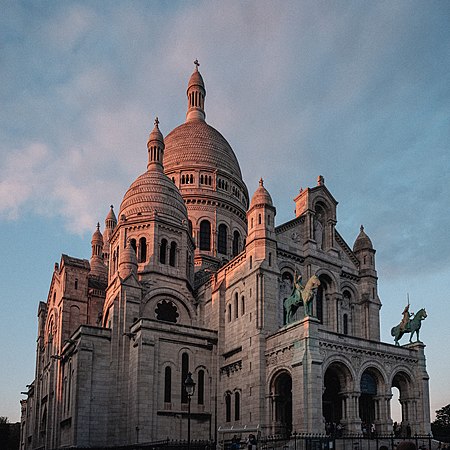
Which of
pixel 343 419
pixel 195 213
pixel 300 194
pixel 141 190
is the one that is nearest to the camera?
pixel 343 419

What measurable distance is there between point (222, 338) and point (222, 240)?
1988 cm

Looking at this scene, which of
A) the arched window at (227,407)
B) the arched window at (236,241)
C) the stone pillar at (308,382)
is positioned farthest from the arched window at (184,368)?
the arched window at (236,241)

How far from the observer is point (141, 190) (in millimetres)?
54906

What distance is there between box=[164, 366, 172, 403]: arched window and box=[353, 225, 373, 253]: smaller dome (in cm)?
2003

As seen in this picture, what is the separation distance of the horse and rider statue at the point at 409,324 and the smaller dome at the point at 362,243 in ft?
29.5

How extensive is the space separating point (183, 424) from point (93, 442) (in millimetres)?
6498

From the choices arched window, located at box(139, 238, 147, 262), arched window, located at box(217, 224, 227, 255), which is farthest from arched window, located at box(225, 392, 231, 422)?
arched window, located at box(217, 224, 227, 255)

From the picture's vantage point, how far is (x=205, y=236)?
213 ft

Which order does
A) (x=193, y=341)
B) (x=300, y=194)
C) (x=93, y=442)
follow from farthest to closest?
(x=300, y=194)
(x=193, y=341)
(x=93, y=442)

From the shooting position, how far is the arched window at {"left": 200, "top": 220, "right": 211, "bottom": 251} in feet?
213

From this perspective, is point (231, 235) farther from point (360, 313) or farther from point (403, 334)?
point (403, 334)

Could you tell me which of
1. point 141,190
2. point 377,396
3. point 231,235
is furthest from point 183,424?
point 231,235

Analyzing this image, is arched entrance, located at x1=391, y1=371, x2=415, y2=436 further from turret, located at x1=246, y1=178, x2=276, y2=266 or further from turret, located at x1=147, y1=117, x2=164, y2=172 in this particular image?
turret, located at x1=147, y1=117, x2=164, y2=172

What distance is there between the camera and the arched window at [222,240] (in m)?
65.3
